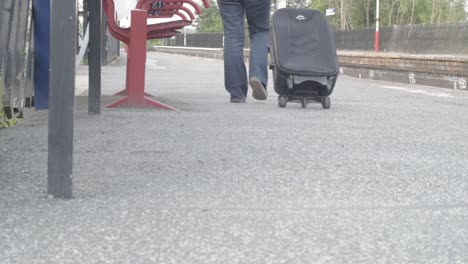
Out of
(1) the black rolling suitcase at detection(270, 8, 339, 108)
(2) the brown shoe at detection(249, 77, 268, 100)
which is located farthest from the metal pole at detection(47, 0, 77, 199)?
(2) the brown shoe at detection(249, 77, 268, 100)

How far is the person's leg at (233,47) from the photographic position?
23.5 feet

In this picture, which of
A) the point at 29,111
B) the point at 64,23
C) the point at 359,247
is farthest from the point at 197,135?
the point at 359,247

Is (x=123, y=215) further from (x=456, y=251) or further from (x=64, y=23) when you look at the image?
(x=456, y=251)

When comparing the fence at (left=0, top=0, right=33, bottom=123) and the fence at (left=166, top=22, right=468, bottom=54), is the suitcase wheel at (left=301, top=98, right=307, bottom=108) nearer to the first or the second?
the fence at (left=0, top=0, right=33, bottom=123)

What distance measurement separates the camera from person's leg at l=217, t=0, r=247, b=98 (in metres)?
7.15

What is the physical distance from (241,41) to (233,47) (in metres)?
0.10

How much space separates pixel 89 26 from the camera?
5.53 m

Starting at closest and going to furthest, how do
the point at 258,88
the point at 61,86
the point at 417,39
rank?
the point at 61,86
the point at 258,88
the point at 417,39

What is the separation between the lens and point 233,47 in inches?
283

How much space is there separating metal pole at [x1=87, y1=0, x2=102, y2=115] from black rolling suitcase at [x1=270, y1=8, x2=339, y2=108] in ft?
5.48

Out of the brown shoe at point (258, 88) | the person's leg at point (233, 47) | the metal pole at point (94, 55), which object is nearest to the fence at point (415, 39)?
the person's leg at point (233, 47)

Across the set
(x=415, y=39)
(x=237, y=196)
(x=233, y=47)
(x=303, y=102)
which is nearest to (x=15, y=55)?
(x=237, y=196)

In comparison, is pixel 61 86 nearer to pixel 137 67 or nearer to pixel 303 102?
pixel 137 67

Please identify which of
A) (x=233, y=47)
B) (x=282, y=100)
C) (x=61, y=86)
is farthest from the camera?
(x=233, y=47)
